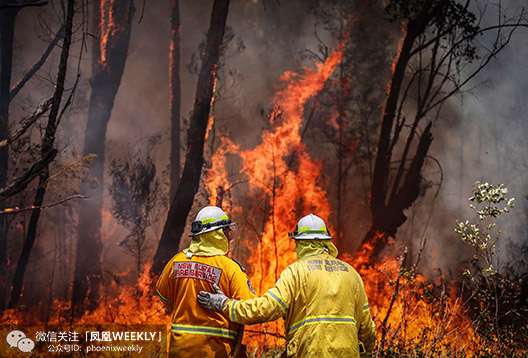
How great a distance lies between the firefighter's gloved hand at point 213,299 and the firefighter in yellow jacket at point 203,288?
2.3 inches

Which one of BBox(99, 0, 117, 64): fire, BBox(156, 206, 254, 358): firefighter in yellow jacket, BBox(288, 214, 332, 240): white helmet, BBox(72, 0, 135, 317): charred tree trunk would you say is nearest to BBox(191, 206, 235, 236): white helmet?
BBox(156, 206, 254, 358): firefighter in yellow jacket

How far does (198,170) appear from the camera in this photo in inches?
467

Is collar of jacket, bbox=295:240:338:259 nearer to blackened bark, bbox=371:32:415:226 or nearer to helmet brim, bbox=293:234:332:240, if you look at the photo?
helmet brim, bbox=293:234:332:240

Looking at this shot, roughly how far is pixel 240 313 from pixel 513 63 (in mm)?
12951

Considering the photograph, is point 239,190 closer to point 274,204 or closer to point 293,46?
point 274,204

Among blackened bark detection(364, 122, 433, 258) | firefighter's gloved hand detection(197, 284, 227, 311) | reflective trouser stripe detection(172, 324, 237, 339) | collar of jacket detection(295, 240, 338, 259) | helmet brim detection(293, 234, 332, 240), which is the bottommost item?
reflective trouser stripe detection(172, 324, 237, 339)

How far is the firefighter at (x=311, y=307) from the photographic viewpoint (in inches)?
134

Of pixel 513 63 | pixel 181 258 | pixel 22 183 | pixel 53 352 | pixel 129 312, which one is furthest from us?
pixel 513 63

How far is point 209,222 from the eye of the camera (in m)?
3.83

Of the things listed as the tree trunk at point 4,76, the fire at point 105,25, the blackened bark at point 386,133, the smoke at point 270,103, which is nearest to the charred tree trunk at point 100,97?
the fire at point 105,25

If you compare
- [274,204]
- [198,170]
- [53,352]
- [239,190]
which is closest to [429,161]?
[274,204]

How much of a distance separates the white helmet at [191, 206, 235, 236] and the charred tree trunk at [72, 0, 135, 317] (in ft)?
31.7

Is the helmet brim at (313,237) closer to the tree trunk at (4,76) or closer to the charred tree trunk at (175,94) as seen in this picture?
the tree trunk at (4,76)

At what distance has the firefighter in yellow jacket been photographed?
3555mm
